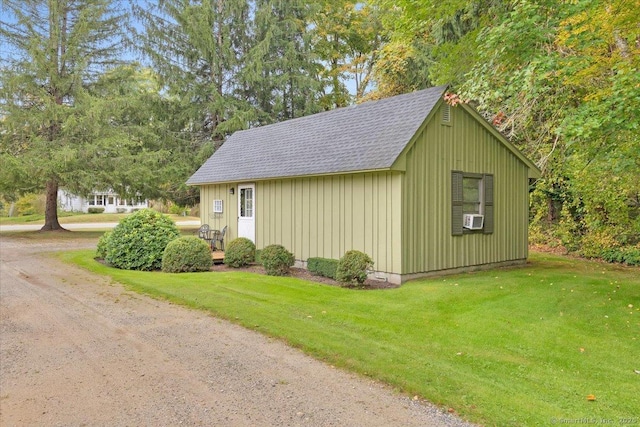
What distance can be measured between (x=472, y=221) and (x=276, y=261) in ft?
15.3

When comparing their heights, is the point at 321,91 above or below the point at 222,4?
below

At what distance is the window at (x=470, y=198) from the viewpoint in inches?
398

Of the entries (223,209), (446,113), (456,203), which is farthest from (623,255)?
(223,209)

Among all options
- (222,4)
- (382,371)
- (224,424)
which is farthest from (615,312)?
(222,4)

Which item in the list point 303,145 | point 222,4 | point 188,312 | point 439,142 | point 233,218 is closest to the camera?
point 188,312

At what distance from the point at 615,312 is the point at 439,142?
15.8 ft

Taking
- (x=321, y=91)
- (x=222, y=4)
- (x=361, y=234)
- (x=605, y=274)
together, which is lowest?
(x=605, y=274)

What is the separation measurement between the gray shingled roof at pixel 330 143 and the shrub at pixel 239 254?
1.95 meters

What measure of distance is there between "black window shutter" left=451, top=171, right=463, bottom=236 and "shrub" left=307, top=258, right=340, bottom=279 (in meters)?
2.83

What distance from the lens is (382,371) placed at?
414 cm

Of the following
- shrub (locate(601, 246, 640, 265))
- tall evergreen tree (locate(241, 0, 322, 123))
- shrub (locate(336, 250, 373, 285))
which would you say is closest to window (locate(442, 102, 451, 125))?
shrub (locate(336, 250, 373, 285))

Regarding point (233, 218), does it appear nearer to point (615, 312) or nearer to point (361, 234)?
point (361, 234)

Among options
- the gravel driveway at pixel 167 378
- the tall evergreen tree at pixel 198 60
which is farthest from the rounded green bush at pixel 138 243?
the tall evergreen tree at pixel 198 60

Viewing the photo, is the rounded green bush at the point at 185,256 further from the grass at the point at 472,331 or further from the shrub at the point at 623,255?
the shrub at the point at 623,255
